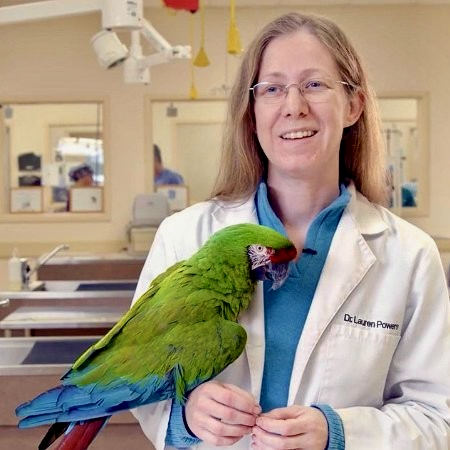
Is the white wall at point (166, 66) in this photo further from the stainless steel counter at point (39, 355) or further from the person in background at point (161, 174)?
the stainless steel counter at point (39, 355)

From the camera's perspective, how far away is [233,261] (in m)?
0.82

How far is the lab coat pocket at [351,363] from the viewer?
0.98 meters

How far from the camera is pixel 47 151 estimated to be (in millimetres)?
6723

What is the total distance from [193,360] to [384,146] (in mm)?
573

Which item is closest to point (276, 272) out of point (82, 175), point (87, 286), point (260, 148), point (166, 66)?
point (260, 148)

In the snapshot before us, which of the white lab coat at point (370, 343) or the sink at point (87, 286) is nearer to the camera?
the white lab coat at point (370, 343)

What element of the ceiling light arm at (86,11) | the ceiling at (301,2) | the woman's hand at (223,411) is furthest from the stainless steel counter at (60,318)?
the ceiling at (301,2)

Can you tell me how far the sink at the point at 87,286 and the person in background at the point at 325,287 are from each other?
2.55 m

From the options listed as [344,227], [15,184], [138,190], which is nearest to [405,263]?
[344,227]

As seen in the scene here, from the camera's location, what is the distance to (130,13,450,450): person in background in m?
0.96

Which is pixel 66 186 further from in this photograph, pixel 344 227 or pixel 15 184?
pixel 344 227

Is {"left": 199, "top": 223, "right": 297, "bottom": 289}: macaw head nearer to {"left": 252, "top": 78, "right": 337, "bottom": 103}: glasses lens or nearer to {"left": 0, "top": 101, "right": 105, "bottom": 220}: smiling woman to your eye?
{"left": 252, "top": 78, "right": 337, "bottom": 103}: glasses lens

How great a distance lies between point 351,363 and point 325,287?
0.37 feet

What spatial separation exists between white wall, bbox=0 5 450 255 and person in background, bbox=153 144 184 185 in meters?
0.13
